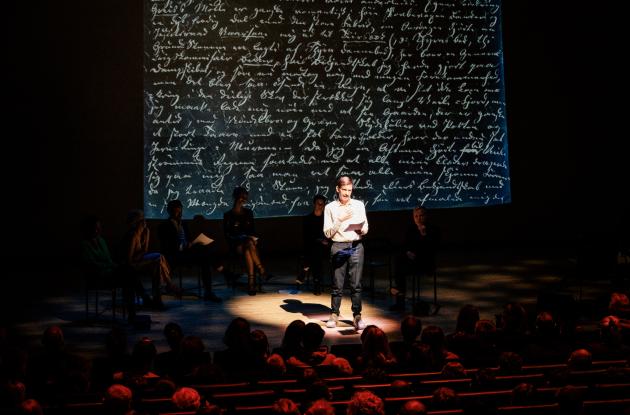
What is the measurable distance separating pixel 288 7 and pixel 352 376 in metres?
7.21

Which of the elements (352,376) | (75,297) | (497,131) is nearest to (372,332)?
(352,376)

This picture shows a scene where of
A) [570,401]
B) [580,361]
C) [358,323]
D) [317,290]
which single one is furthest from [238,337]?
[317,290]

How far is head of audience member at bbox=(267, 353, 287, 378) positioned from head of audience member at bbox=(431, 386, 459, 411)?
113cm

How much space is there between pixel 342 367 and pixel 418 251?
11.8 feet

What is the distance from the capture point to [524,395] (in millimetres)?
4168

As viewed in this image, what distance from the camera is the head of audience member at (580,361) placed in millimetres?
4848

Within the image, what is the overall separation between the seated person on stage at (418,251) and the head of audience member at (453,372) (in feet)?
12.0

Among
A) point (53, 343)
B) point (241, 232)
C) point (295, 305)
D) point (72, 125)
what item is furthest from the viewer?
point (72, 125)

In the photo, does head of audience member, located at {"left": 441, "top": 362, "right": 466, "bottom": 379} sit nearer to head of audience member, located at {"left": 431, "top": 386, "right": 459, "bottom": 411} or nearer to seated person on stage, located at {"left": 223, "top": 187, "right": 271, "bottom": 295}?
head of audience member, located at {"left": 431, "top": 386, "right": 459, "bottom": 411}

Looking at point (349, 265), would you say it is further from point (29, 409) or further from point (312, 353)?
point (29, 409)

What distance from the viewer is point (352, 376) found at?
16.7 ft

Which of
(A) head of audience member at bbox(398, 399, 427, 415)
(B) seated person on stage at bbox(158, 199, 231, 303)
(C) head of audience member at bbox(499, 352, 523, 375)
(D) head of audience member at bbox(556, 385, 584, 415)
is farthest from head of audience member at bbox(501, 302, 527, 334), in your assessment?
(B) seated person on stage at bbox(158, 199, 231, 303)

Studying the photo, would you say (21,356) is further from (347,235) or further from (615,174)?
(615,174)

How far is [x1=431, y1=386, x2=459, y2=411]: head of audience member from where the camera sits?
415 centimetres
